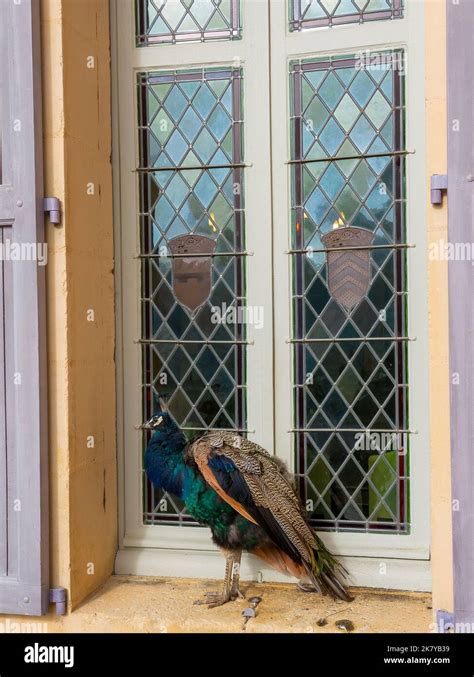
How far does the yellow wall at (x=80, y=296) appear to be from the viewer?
8.25 ft

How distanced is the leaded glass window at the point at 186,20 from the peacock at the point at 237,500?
1.53 m

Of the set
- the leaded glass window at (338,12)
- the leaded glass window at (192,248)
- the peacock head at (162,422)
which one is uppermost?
the leaded glass window at (338,12)

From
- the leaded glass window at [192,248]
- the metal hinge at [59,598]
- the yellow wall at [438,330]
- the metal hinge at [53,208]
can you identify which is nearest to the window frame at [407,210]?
the leaded glass window at [192,248]

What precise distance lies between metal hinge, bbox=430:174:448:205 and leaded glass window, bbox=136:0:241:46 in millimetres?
1100

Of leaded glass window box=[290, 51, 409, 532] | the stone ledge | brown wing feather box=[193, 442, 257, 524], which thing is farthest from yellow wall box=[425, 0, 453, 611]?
brown wing feather box=[193, 442, 257, 524]

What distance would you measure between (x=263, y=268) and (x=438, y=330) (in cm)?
78

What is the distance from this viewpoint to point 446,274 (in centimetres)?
224

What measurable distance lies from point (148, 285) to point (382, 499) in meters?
1.26

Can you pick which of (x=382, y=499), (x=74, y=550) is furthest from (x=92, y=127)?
(x=382, y=499)

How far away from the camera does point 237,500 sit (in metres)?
2.44

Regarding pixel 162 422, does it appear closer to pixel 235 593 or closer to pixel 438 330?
pixel 235 593

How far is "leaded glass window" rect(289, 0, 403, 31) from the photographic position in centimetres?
267

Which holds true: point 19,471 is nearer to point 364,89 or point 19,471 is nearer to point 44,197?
point 44,197

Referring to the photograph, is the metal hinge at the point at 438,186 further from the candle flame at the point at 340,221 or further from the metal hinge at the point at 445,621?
the metal hinge at the point at 445,621
